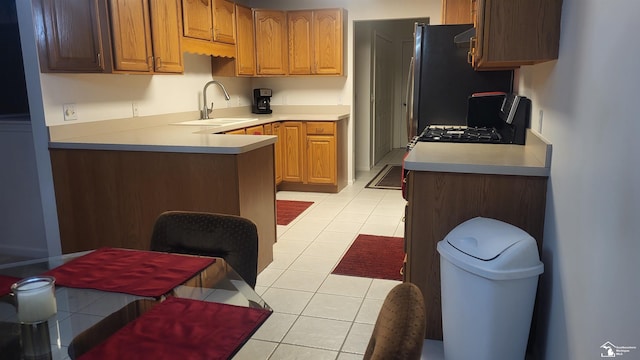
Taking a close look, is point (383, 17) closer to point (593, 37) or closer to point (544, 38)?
point (544, 38)

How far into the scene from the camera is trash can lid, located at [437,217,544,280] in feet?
5.72

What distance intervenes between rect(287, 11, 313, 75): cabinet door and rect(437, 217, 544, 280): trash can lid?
158 inches

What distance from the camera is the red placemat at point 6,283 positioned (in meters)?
1.26

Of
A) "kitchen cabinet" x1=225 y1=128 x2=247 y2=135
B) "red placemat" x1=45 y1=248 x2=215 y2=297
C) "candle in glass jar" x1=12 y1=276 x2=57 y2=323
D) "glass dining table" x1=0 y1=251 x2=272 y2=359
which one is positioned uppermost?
"kitchen cabinet" x1=225 y1=128 x2=247 y2=135

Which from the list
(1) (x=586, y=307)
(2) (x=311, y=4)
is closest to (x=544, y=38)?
Result: (1) (x=586, y=307)

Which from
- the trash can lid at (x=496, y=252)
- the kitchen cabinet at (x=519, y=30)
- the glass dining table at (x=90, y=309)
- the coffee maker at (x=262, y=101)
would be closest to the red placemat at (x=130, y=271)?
the glass dining table at (x=90, y=309)

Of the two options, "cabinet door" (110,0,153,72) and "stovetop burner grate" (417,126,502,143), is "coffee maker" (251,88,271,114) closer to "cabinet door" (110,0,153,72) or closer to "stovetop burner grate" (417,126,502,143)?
"cabinet door" (110,0,153,72)

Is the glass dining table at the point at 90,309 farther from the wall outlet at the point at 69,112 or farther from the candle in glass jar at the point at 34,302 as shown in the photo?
the wall outlet at the point at 69,112

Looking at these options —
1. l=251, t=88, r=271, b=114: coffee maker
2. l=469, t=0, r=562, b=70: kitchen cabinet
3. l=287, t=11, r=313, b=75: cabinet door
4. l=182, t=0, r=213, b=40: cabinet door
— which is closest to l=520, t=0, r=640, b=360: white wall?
l=469, t=0, r=562, b=70: kitchen cabinet

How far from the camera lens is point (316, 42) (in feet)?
17.9

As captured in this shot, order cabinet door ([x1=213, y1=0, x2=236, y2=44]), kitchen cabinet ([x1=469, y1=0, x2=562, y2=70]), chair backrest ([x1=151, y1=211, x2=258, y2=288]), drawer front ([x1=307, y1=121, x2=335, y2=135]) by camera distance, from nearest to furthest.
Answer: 1. chair backrest ([x1=151, y1=211, x2=258, y2=288])
2. kitchen cabinet ([x1=469, y1=0, x2=562, y2=70])
3. cabinet door ([x1=213, y1=0, x2=236, y2=44])
4. drawer front ([x1=307, y1=121, x2=335, y2=135])

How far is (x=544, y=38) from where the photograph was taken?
6.32ft

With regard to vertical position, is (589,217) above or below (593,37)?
below

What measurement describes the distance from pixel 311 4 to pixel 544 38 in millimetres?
4185
